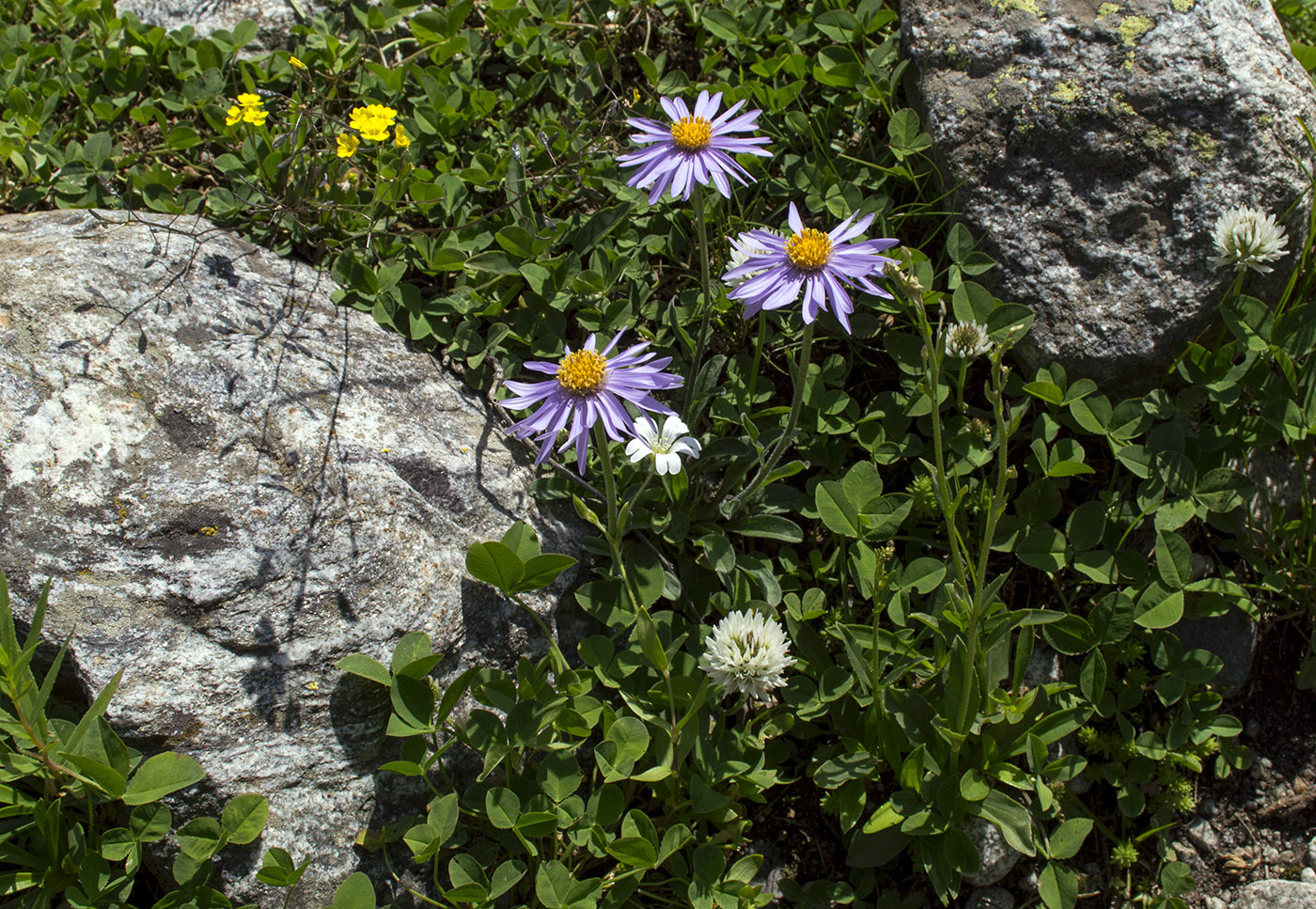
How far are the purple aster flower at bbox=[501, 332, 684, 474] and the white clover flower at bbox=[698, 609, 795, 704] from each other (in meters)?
0.67

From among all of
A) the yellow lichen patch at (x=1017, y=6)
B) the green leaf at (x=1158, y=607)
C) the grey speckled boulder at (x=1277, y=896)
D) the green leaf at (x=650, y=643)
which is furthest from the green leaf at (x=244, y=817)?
the yellow lichen patch at (x=1017, y=6)

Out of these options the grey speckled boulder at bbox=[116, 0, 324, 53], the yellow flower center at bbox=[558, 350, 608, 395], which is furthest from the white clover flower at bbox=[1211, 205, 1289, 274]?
the grey speckled boulder at bbox=[116, 0, 324, 53]

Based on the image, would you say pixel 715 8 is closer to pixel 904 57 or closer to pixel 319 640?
pixel 904 57

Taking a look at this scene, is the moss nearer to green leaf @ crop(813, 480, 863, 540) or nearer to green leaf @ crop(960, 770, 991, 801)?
green leaf @ crop(813, 480, 863, 540)

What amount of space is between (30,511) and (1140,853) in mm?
3661

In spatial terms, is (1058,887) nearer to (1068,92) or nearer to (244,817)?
(244,817)

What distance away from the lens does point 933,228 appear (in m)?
3.50

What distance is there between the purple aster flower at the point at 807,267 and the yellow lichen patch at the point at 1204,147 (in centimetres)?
139

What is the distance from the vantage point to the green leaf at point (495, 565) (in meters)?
2.59

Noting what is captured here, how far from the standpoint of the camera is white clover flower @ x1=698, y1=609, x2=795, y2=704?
258cm

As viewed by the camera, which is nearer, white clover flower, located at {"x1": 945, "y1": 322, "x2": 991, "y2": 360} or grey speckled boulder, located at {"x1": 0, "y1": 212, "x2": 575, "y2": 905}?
grey speckled boulder, located at {"x1": 0, "y1": 212, "x2": 575, "y2": 905}

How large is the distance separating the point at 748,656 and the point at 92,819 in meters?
1.88

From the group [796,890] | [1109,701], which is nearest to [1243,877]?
[1109,701]

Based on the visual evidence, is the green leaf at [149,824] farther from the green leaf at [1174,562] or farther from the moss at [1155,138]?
the moss at [1155,138]
